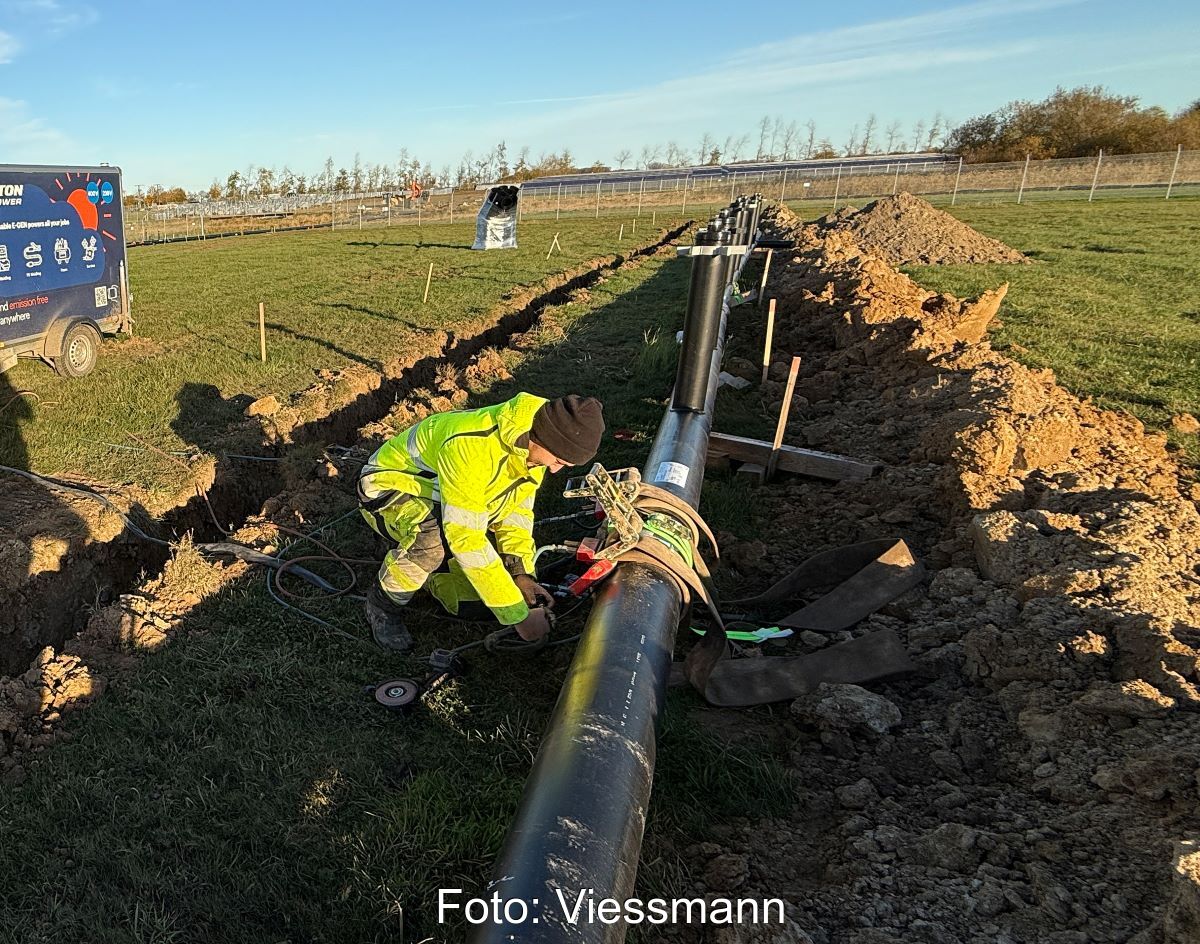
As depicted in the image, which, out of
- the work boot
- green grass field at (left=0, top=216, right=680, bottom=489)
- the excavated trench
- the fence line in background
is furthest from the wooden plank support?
the fence line in background

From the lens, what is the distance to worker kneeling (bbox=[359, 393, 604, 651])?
10.7 feet

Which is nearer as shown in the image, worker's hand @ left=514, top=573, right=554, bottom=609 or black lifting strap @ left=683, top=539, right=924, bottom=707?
black lifting strap @ left=683, top=539, right=924, bottom=707

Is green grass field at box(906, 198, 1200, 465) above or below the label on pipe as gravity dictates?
above

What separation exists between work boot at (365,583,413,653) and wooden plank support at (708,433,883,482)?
2.94 meters

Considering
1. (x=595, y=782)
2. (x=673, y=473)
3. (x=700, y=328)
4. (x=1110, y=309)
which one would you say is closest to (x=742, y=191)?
(x=1110, y=309)

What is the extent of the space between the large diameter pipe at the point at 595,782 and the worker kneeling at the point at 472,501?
0.58 meters

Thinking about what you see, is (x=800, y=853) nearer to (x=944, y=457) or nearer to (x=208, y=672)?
(x=208, y=672)

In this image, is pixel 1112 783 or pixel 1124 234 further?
pixel 1124 234

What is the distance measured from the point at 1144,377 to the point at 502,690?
7360 mm

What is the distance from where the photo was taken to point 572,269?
62.7 ft

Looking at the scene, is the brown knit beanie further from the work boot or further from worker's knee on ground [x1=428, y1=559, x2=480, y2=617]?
the work boot

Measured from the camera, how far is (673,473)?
4551mm

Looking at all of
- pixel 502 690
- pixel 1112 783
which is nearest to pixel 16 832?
pixel 502 690

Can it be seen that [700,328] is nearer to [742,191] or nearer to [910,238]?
[910,238]
